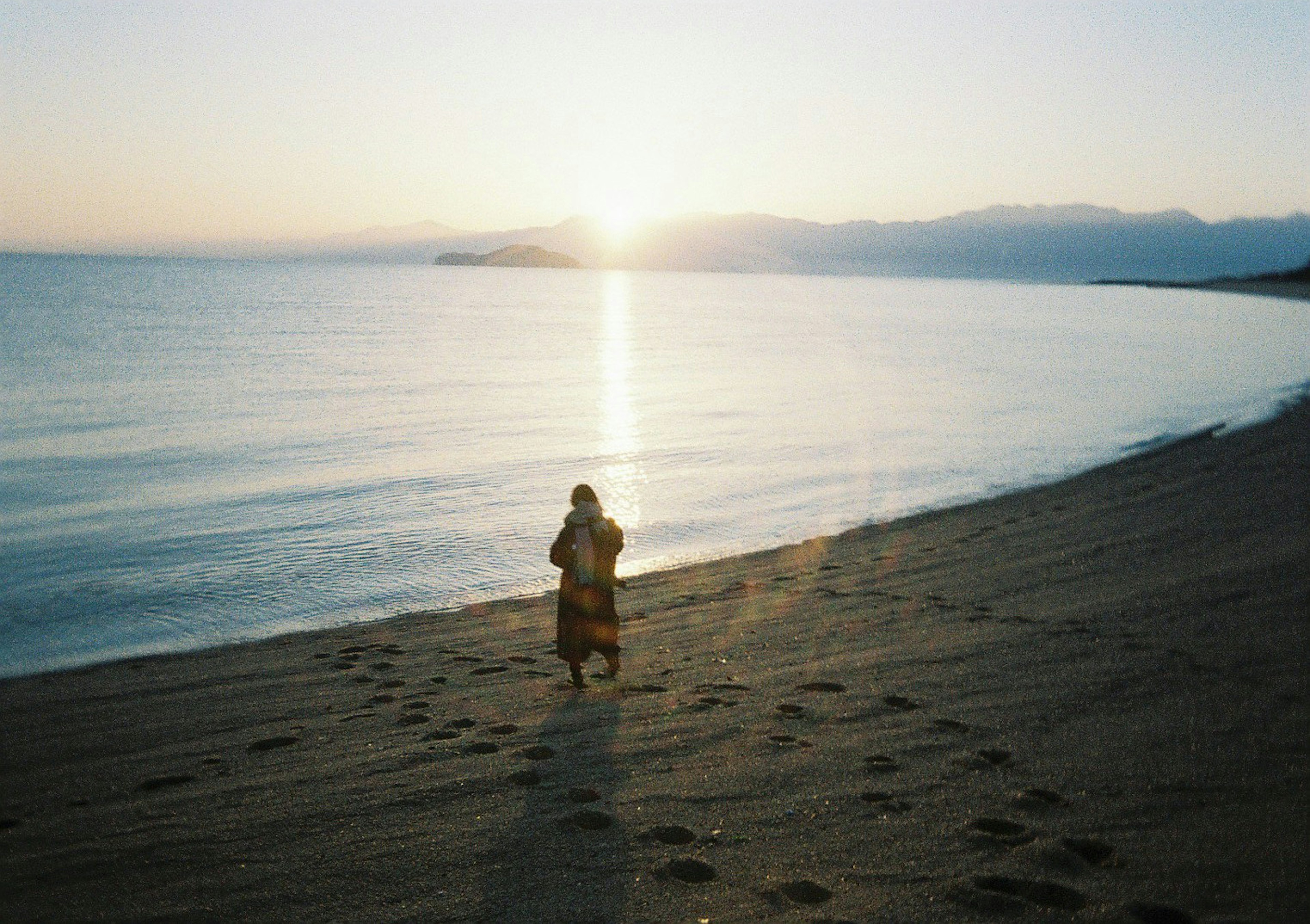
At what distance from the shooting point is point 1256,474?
1602cm

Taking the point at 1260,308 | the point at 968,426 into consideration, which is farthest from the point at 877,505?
the point at 1260,308

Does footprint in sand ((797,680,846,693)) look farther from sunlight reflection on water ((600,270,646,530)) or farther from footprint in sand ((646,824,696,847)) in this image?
sunlight reflection on water ((600,270,646,530))

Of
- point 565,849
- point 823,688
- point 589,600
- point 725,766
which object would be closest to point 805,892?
point 565,849

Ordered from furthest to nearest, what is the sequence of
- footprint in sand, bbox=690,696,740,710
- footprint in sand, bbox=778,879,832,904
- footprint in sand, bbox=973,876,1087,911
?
footprint in sand, bbox=690,696,740,710, footprint in sand, bbox=778,879,832,904, footprint in sand, bbox=973,876,1087,911

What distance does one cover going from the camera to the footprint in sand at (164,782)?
6.27 m

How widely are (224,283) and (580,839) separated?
175 m

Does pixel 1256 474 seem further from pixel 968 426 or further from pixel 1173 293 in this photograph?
pixel 1173 293

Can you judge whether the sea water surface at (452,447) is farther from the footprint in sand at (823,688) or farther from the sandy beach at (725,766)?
the footprint in sand at (823,688)

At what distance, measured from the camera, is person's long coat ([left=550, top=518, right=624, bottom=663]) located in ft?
27.1

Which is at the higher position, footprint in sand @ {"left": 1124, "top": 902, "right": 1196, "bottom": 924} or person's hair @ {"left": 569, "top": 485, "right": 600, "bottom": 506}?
person's hair @ {"left": 569, "top": 485, "right": 600, "bottom": 506}

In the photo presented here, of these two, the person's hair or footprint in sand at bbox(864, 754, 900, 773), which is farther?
the person's hair

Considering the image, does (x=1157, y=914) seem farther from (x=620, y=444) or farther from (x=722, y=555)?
(x=620, y=444)

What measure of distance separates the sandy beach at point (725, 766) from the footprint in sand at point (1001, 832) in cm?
2

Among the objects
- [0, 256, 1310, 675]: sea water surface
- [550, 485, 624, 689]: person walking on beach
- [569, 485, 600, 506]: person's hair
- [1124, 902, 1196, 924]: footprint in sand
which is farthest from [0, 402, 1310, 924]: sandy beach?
[0, 256, 1310, 675]: sea water surface
